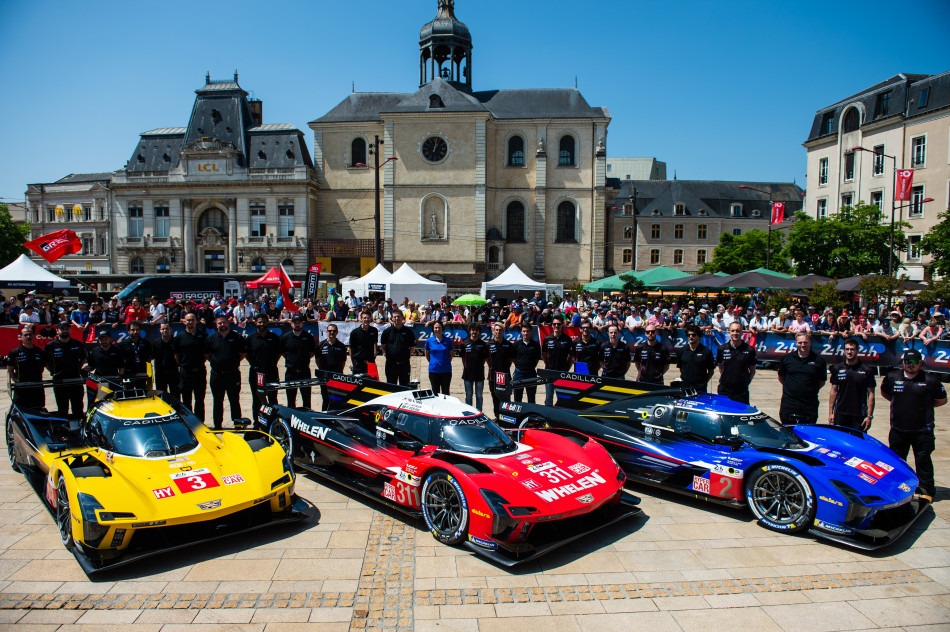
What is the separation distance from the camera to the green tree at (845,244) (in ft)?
107

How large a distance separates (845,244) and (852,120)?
16457 millimetres

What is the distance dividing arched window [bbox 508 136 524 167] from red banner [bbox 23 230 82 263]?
32.8 m

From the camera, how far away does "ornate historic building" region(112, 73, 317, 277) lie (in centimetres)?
4880

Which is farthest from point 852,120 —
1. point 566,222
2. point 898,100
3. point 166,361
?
point 166,361

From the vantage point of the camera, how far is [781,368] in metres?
8.70

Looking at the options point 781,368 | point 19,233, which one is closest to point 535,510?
point 781,368

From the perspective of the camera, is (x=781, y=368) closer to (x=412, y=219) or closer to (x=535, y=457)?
(x=535, y=457)

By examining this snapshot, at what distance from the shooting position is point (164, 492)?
5672mm

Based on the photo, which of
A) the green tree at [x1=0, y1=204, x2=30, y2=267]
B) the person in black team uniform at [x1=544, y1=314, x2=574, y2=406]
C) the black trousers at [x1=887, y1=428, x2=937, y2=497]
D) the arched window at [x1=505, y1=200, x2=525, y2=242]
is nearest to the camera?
the black trousers at [x1=887, y1=428, x2=937, y2=497]

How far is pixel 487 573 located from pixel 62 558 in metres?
3.97

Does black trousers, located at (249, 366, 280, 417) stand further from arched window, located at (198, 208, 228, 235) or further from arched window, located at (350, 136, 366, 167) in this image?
arched window, located at (198, 208, 228, 235)

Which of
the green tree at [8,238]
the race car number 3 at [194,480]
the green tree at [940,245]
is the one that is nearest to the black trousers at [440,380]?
the race car number 3 at [194,480]

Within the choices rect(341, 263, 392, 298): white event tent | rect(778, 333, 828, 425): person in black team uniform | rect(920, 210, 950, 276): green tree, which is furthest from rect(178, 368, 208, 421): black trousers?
rect(920, 210, 950, 276): green tree

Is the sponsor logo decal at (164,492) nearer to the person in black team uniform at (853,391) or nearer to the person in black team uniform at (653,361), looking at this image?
the person in black team uniform at (653,361)
